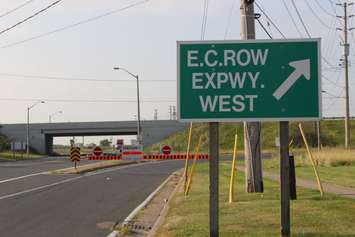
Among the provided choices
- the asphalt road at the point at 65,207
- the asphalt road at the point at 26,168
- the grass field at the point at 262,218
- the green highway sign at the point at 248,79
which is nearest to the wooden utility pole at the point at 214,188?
the green highway sign at the point at 248,79

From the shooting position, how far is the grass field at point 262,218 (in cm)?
1024

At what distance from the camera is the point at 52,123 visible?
10525 cm

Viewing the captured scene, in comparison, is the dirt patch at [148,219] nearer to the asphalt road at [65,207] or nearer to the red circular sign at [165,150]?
the asphalt road at [65,207]

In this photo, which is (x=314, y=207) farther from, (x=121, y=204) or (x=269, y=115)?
(x=121, y=204)

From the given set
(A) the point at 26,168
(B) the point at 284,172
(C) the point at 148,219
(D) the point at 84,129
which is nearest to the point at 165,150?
(C) the point at 148,219

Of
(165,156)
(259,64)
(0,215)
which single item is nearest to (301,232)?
(259,64)

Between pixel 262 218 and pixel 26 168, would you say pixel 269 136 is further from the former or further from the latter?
pixel 262 218

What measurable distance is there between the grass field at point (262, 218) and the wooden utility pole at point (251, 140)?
3.00ft

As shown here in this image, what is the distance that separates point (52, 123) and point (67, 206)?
8982cm

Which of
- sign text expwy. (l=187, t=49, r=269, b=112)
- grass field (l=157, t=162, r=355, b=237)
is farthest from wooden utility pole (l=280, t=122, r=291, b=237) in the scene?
grass field (l=157, t=162, r=355, b=237)

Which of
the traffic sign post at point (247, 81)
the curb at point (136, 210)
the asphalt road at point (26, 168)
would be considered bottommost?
the asphalt road at point (26, 168)

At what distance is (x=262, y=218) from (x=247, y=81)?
13.3 ft

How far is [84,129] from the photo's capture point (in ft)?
338

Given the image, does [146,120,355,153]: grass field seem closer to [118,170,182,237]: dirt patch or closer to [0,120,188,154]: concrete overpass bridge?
[0,120,188,154]: concrete overpass bridge
